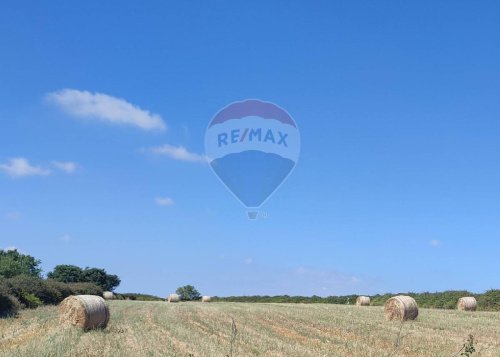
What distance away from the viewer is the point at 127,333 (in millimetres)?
21547

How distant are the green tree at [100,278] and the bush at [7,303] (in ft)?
225

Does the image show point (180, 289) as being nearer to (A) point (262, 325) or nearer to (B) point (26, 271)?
(B) point (26, 271)

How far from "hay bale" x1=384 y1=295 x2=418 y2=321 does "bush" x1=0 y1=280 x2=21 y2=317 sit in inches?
816

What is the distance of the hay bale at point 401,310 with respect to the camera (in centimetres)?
3020

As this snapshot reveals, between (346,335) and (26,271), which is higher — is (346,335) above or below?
below

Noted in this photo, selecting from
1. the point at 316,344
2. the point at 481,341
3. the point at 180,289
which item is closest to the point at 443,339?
the point at 481,341

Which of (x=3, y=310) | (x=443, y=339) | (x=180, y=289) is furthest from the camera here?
(x=180, y=289)

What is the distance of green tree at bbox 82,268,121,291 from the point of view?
342 ft

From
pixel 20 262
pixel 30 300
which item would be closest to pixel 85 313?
pixel 30 300

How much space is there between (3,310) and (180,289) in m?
82.1

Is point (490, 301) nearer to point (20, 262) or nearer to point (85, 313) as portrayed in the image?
point (85, 313)

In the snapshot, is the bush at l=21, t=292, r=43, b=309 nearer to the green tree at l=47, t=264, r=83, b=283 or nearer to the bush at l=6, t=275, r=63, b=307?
the bush at l=6, t=275, r=63, b=307

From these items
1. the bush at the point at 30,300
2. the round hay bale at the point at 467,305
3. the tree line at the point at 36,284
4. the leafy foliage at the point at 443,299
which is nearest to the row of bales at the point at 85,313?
the tree line at the point at 36,284

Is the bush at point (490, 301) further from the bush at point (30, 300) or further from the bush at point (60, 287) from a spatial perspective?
the bush at point (60, 287)
